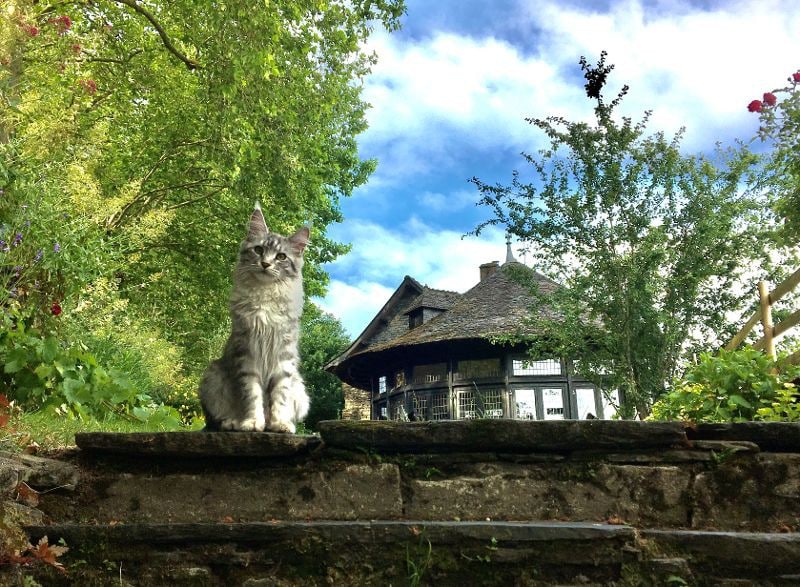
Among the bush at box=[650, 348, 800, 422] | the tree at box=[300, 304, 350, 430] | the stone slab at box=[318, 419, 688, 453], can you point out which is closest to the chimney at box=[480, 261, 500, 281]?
the tree at box=[300, 304, 350, 430]

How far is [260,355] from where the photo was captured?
411cm

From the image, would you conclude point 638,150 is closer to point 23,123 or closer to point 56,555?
point 23,123

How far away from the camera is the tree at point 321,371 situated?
3566cm

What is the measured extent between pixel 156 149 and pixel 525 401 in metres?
14.5

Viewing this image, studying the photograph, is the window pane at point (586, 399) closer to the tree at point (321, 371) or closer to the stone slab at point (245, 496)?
the tree at point (321, 371)

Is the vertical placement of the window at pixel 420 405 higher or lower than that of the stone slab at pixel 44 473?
higher

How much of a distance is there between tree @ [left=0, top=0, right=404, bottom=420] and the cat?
117 inches

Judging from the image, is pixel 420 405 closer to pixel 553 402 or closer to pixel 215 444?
pixel 553 402

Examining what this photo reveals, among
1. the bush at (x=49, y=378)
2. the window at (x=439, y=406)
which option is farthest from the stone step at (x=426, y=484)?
the window at (x=439, y=406)

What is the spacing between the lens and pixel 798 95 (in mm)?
9852

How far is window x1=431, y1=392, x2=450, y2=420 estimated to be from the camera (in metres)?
24.9

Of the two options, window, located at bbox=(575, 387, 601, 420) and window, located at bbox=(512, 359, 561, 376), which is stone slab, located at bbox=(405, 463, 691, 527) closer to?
window, located at bbox=(575, 387, 601, 420)

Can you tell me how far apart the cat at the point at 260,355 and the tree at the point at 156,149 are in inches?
117

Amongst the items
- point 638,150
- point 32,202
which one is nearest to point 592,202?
point 638,150
